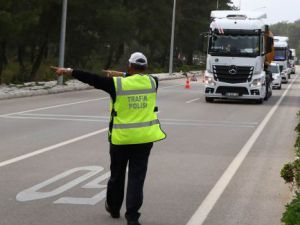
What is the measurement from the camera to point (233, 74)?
27281mm

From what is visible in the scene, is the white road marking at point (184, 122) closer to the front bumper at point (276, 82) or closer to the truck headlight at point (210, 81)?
the truck headlight at point (210, 81)

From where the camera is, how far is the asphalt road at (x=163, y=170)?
770 centimetres

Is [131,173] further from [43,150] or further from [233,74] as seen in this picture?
[233,74]

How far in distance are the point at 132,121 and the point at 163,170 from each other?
372 centimetres

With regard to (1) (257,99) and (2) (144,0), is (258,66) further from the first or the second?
(2) (144,0)

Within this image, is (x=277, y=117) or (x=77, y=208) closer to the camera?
(x=77, y=208)

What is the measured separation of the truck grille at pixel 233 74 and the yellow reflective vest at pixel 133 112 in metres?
20.3

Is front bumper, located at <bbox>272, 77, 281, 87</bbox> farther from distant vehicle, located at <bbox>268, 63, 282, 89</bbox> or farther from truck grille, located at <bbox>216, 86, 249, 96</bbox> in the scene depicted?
truck grille, located at <bbox>216, 86, 249, 96</bbox>

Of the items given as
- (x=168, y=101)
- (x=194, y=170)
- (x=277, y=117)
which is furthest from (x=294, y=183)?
(x=168, y=101)

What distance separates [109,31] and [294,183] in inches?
1580

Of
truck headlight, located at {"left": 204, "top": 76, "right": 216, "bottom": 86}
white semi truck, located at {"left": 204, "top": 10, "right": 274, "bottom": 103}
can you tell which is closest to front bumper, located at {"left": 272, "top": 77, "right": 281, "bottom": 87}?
white semi truck, located at {"left": 204, "top": 10, "right": 274, "bottom": 103}

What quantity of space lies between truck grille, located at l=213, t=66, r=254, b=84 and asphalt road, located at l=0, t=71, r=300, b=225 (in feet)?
21.9

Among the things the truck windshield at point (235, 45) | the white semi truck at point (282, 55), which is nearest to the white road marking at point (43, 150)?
the truck windshield at point (235, 45)

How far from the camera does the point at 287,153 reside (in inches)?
515
